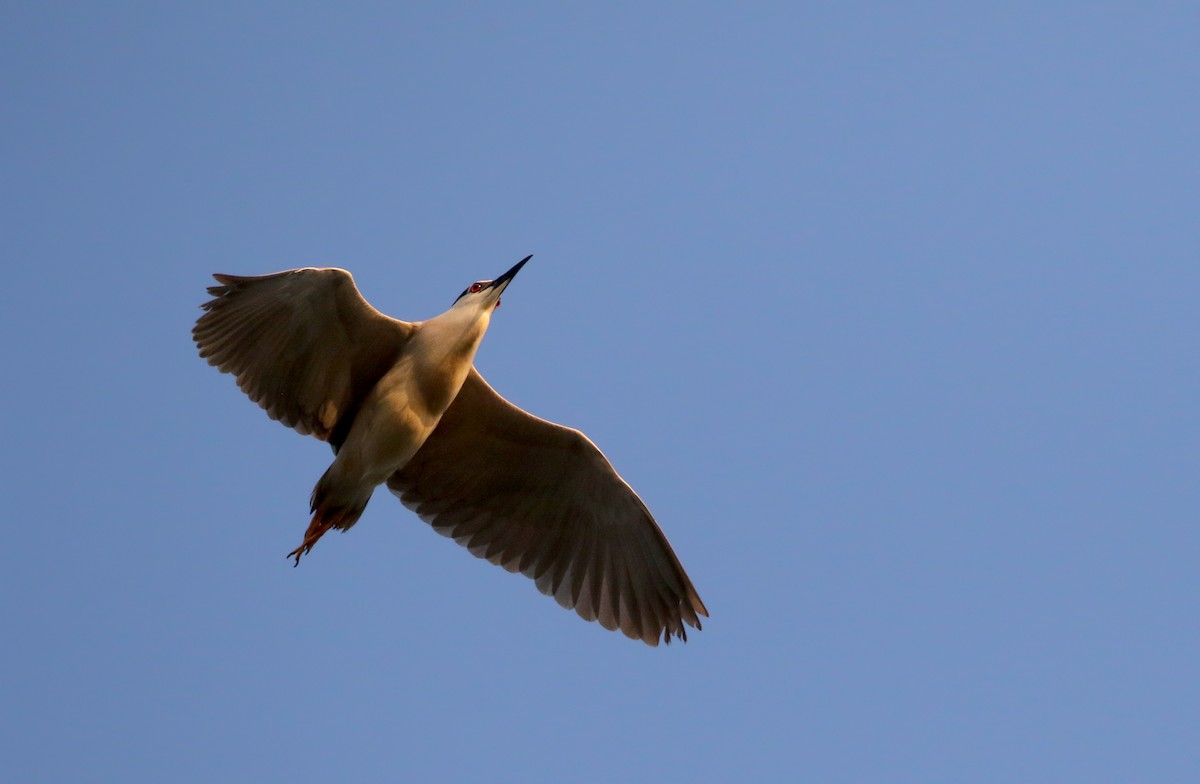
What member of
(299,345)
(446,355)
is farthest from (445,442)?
(299,345)

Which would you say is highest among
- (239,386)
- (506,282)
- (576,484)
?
(506,282)

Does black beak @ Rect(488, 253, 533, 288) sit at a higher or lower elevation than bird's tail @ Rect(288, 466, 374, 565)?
higher

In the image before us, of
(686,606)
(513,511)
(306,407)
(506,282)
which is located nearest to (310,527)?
(306,407)

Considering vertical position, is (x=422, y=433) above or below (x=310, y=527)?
above

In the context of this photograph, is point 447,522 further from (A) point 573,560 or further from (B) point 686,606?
(B) point 686,606

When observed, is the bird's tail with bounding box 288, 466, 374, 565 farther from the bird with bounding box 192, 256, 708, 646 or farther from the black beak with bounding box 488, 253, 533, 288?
the black beak with bounding box 488, 253, 533, 288

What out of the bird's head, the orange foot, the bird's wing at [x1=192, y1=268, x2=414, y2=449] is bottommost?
the orange foot

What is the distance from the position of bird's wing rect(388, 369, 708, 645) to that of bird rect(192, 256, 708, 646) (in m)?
0.01

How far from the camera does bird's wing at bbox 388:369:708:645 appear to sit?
10.6m

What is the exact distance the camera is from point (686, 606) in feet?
35.2

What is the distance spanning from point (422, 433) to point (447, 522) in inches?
50.5

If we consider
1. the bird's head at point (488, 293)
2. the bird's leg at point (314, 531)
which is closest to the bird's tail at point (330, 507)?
the bird's leg at point (314, 531)

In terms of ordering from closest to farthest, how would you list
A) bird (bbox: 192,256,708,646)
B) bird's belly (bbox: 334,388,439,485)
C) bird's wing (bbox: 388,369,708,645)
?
1. bird's belly (bbox: 334,388,439,485)
2. bird (bbox: 192,256,708,646)
3. bird's wing (bbox: 388,369,708,645)

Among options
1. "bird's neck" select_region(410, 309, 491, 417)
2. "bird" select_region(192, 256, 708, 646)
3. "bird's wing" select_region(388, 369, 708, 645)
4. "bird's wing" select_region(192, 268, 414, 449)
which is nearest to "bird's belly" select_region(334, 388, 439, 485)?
"bird" select_region(192, 256, 708, 646)
